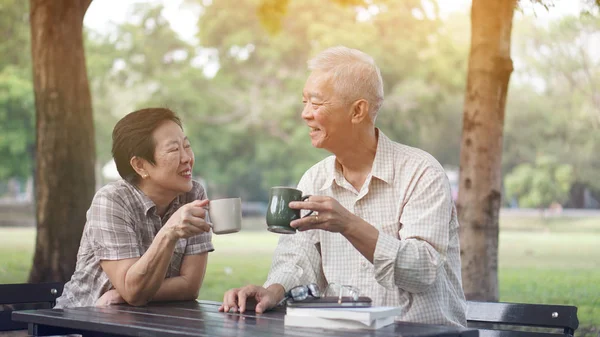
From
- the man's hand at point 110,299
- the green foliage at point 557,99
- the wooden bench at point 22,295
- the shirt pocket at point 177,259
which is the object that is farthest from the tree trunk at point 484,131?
the green foliage at point 557,99

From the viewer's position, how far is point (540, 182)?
10359 millimetres

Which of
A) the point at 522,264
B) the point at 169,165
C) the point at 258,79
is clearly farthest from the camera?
the point at 258,79

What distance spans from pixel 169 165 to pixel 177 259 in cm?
32

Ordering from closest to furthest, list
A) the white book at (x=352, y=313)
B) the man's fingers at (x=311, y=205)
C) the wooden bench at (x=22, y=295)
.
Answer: the white book at (x=352, y=313), the man's fingers at (x=311, y=205), the wooden bench at (x=22, y=295)

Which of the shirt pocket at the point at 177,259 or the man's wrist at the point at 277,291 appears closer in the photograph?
the man's wrist at the point at 277,291

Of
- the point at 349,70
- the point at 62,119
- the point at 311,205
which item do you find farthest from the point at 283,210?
the point at 62,119

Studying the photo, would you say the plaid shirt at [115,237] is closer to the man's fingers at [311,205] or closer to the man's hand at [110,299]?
the man's hand at [110,299]

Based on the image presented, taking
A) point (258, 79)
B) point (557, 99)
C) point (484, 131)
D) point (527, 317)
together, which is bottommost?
point (527, 317)

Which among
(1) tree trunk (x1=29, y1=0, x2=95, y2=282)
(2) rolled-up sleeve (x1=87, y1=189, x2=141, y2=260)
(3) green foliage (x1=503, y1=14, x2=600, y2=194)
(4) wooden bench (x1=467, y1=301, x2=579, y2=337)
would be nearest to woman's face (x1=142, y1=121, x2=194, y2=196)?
(2) rolled-up sleeve (x1=87, y1=189, x2=141, y2=260)

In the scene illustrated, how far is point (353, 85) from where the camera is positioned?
2686 mm

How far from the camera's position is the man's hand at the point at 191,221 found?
8.18 ft

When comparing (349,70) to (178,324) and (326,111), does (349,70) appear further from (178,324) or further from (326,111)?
(178,324)

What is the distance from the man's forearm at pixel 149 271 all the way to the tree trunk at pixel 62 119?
288 centimetres

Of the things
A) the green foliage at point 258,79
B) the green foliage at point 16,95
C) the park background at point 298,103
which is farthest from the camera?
the green foliage at point 258,79
